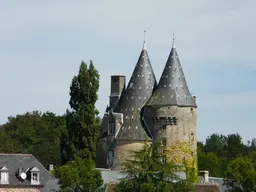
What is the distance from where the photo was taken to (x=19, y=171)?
7819cm

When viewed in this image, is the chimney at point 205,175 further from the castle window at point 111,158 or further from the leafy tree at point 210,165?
the leafy tree at point 210,165

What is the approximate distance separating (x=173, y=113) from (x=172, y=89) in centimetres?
205

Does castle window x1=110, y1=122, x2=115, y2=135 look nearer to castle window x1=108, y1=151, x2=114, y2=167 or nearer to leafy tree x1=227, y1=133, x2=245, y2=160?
castle window x1=108, y1=151, x2=114, y2=167

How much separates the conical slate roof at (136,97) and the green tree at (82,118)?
3233 millimetres

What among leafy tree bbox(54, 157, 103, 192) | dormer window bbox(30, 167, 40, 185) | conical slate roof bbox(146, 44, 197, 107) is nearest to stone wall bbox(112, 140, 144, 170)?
conical slate roof bbox(146, 44, 197, 107)

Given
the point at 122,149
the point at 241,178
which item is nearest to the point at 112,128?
the point at 122,149

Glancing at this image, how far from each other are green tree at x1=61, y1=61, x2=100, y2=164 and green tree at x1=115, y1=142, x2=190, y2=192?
26.4 meters

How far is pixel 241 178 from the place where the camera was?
2625 inches

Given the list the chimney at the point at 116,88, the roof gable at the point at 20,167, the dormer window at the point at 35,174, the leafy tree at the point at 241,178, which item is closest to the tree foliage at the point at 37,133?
the chimney at the point at 116,88

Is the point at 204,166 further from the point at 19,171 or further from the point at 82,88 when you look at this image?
the point at 19,171

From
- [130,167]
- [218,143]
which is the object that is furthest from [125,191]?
[218,143]

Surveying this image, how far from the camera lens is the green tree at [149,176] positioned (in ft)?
187

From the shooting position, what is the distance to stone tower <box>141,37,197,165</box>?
87.4 metres

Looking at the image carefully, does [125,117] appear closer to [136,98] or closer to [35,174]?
[136,98]
